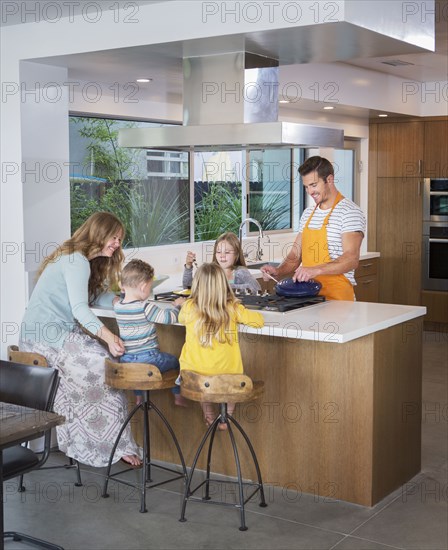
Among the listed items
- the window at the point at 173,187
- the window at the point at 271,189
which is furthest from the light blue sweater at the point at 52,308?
the window at the point at 271,189

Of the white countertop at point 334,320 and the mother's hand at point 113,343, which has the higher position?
the white countertop at point 334,320

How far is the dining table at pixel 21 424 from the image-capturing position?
280 centimetres

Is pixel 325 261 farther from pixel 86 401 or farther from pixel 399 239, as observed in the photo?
pixel 399 239

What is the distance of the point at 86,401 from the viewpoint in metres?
4.29

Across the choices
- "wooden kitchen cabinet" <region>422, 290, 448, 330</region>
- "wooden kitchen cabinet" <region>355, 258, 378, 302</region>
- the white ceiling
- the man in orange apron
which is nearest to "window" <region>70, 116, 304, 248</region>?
the white ceiling

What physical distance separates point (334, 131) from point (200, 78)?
74cm

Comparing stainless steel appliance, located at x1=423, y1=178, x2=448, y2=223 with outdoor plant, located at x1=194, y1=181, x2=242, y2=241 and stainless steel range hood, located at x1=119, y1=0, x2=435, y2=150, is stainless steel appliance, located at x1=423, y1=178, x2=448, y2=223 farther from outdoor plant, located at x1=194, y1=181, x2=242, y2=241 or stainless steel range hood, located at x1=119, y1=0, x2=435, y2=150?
stainless steel range hood, located at x1=119, y1=0, x2=435, y2=150

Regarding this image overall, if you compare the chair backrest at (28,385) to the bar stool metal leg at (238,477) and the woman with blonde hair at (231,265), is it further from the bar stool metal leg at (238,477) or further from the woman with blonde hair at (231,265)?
the woman with blonde hair at (231,265)

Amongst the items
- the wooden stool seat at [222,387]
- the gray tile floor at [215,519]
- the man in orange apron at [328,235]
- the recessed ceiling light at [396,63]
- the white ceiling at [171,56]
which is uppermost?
the recessed ceiling light at [396,63]

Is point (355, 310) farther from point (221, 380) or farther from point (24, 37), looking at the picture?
point (24, 37)

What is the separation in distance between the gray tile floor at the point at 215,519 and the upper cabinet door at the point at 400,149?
4686 millimetres

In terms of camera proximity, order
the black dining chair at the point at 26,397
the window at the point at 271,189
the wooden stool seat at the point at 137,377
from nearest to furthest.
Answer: the black dining chair at the point at 26,397, the wooden stool seat at the point at 137,377, the window at the point at 271,189

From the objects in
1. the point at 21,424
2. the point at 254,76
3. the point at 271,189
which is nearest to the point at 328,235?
the point at 254,76

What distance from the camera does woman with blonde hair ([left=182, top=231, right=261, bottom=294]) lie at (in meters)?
4.70
